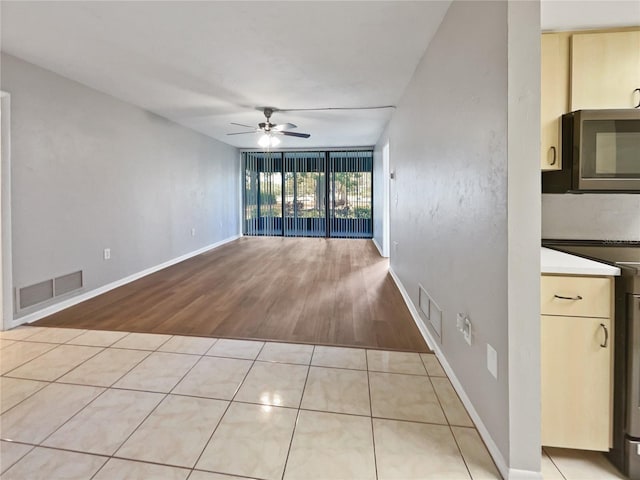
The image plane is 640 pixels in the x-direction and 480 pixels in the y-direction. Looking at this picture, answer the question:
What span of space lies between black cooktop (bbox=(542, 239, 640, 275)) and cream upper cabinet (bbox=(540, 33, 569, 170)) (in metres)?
0.49

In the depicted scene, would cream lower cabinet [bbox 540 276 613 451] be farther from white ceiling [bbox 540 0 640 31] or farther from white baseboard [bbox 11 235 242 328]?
white baseboard [bbox 11 235 242 328]

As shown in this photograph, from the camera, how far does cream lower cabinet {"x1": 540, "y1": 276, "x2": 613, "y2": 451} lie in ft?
4.38

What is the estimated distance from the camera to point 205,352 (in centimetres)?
235

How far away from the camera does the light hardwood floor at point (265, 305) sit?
2.72 meters

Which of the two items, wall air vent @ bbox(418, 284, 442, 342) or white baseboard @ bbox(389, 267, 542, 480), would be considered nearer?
white baseboard @ bbox(389, 267, 542, 480)

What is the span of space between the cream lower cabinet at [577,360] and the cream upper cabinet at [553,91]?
65cm

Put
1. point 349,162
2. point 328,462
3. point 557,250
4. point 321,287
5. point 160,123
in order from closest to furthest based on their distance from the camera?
point 328,462 < point 557,250 < point 321,287 < point 160,123 < point 349,162

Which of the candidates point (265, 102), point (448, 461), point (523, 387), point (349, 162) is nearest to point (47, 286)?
point (265, 102)

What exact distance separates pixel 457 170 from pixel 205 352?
2.18m

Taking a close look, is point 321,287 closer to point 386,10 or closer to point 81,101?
point 386,10

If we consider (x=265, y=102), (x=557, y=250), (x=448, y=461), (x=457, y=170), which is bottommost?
(x=448, y=461)

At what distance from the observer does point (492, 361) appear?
1413 mm

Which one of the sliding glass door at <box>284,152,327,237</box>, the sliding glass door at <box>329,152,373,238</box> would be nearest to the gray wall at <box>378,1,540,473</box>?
the sliding glass door at <box>329,152,373,238</box>

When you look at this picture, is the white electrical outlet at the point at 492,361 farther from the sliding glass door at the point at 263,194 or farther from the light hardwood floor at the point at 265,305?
the sliding glass door at the point at 263,194
